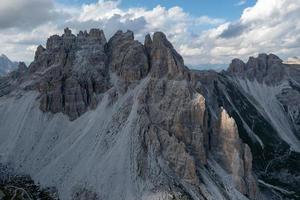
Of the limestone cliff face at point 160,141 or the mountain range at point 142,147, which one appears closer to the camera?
the mountain range at point 142,147

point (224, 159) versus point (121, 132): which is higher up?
point (121, 132)

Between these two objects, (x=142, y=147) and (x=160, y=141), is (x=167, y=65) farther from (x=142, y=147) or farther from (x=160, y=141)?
(x=142, y=147)

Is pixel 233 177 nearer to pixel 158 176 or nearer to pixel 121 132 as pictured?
pixel 158 176

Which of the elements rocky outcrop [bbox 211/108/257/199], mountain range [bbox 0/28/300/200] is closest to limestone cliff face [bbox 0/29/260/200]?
rocky outcrop [bbox 211/108/257/199]

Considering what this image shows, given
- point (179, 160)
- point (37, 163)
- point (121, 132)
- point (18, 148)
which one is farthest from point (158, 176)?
point (18, 148)

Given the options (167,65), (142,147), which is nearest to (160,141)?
(142,147)

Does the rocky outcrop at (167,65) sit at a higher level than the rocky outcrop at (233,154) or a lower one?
higher

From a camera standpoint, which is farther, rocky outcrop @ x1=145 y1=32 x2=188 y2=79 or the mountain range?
rocky outcrop @ x1=145 y1=32 x2=188 y2=79

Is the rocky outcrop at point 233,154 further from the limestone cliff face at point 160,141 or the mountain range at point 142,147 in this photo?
the mountain range at point 142,147

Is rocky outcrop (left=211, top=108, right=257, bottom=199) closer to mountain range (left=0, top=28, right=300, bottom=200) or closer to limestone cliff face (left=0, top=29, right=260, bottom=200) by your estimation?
limestone cliff face (left=0, top=29, right=260, bottom=200)

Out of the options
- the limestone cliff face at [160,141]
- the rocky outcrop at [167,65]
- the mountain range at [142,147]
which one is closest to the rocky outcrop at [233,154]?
the limestone cliff face at [160,141]

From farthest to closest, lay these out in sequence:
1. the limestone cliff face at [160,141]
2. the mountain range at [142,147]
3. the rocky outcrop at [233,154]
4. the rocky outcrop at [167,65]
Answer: the rocky outcrop at [167,65]
the rocky outcrop at [233,154]
the limestone cliff face at [160,141]
the mountain range at [142,147]
